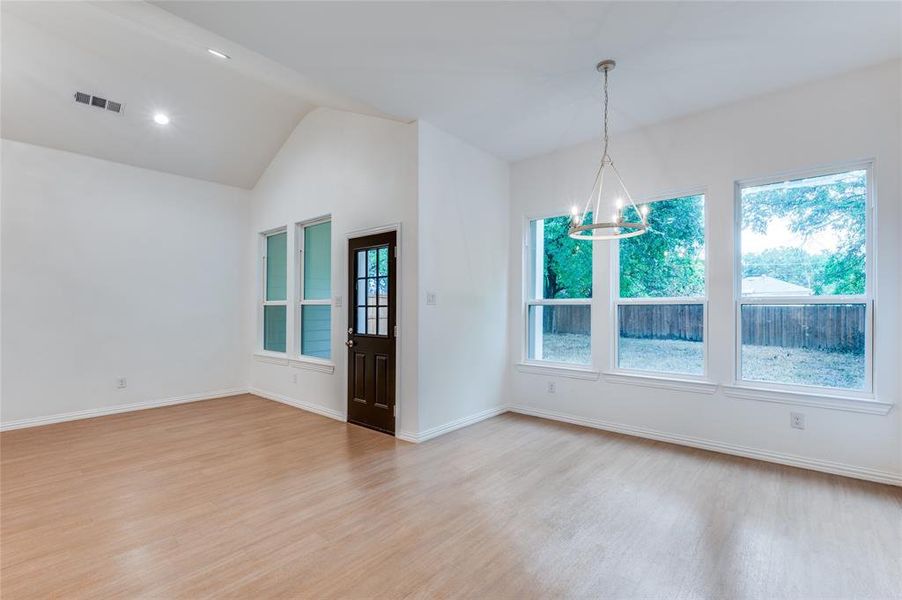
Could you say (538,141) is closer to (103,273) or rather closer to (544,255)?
(544,255)

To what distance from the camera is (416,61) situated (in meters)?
3.09

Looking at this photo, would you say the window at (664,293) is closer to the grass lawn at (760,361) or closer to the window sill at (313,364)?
the grass lawn at (760,361)

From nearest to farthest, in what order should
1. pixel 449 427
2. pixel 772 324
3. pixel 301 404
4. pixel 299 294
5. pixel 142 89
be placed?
pixel 772 324, pixel 449 427, pixel 142 89, pixel 301 404, pixel 299 294

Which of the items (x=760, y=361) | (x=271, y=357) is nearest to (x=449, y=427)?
(x=760, y=361)

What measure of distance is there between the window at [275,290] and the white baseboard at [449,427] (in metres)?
2.84

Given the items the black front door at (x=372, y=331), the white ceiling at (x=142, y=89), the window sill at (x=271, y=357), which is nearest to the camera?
the white ceiling at (x=142, y=89)

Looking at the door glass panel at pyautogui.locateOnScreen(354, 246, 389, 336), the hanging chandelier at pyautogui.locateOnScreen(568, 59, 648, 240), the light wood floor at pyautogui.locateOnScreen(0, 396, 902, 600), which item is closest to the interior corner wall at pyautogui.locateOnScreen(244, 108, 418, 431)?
the door glass panel at pyautogui.locateOnScreen(354, 246, 389, 336)

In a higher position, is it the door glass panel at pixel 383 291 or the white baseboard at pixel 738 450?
the door glass panel at pixel 383 291

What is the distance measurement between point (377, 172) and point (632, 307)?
3055 millimetres

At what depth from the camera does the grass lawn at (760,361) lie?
3.28 m

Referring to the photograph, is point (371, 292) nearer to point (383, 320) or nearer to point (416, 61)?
point (383, 320)

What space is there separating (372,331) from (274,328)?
8.07 ft

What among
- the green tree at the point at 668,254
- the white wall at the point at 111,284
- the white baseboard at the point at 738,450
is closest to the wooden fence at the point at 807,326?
the green tree at the point at 668,254

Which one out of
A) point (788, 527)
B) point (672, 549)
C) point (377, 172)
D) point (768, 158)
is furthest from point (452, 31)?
point (788, 527)
